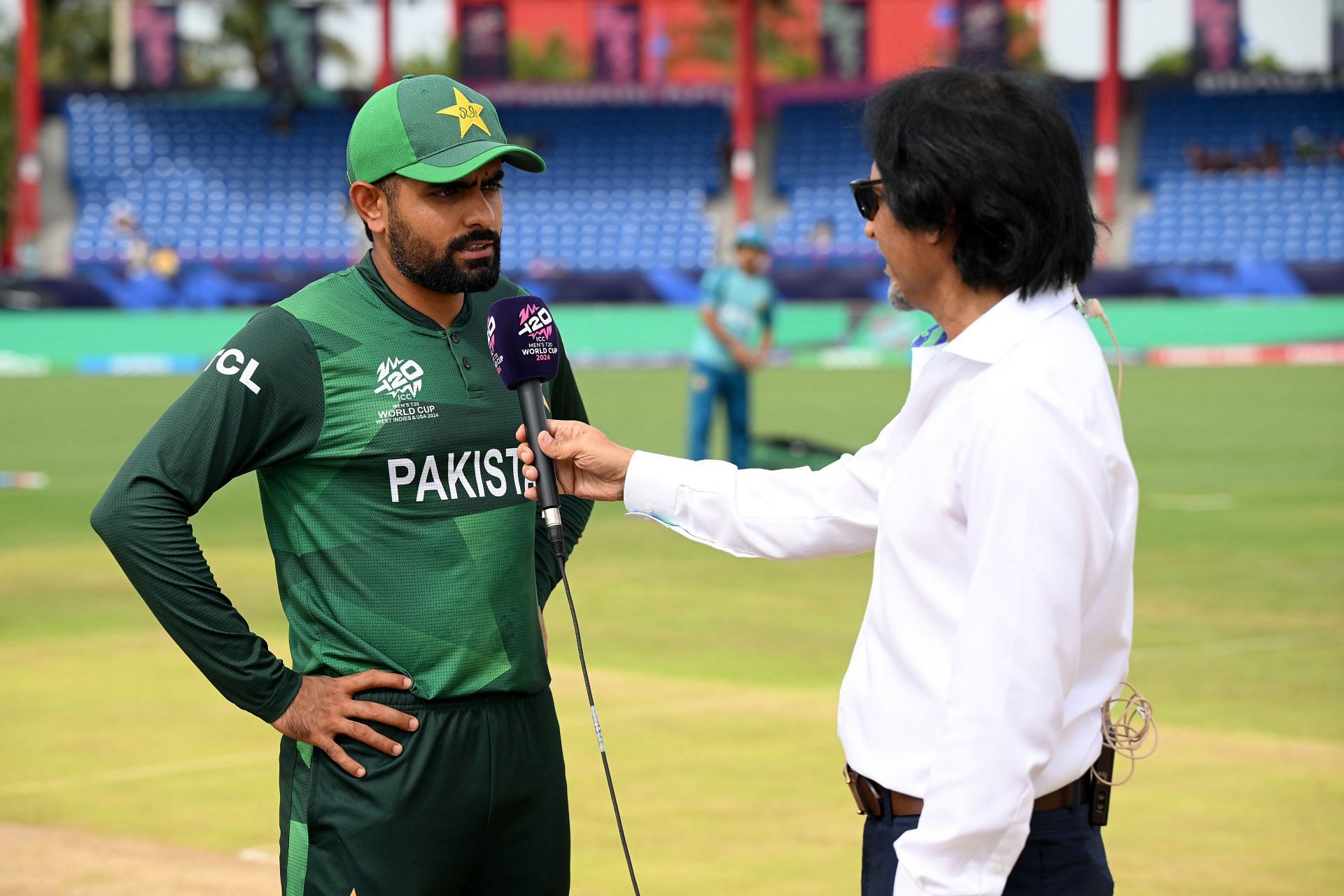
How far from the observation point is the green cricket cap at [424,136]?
3.62 meters

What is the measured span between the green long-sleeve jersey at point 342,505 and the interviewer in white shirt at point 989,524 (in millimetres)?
951

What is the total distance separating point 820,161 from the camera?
174 ft

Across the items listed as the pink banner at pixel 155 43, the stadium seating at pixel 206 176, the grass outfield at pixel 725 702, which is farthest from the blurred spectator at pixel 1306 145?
the grass outfield at pixel 725 702

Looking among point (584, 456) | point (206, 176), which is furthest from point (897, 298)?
point (206, 176)

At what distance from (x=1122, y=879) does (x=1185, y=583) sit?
225 inches

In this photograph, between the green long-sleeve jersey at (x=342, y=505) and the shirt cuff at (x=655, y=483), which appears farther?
the green long-sleeve jersey at (x=342, y=505)

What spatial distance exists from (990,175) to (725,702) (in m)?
6.09

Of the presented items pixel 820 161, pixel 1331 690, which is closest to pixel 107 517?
pixel 1331 690

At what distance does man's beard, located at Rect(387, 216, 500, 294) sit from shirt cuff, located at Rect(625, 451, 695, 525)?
0.56 metres

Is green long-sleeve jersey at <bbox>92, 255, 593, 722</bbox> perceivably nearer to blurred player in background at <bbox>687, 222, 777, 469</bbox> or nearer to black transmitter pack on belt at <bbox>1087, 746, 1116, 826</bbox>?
black transmitter pack on belt at <bbox>1087, 746, 1116, 826</bbox>

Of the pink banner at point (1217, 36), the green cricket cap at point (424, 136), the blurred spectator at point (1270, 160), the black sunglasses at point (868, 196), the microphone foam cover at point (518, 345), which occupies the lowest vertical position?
the microphone foam cover at point (518, 345)

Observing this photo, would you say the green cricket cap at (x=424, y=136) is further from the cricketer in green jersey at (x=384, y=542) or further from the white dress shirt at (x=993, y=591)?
the white dress shirt at (x=993, y=591)

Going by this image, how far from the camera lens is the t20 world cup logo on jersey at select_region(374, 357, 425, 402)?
11.9 ft


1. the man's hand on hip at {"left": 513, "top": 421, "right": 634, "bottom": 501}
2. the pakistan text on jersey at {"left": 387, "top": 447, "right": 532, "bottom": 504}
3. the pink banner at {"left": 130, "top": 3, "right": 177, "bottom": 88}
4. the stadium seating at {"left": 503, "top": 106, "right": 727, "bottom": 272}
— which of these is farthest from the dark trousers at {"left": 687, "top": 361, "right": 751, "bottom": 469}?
the pink banner at {"left": 130, "top": 3, "right": 177, "bottom": 88}
